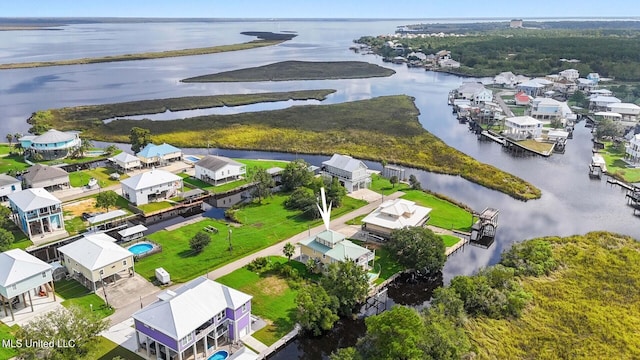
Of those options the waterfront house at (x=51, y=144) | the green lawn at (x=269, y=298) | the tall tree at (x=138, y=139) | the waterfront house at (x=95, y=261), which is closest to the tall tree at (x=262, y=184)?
the green lawn at (x=269, y=298)

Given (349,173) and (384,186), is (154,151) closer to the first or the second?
(349,173)

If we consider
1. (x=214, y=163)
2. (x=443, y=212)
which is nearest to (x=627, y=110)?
(x=443, y=212)

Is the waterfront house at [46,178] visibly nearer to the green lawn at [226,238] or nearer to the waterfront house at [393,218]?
the green lawn at [226,238]

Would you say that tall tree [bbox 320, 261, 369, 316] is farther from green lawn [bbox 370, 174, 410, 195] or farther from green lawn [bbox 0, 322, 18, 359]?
green lawn [bbox 370, 174, 410, 195]

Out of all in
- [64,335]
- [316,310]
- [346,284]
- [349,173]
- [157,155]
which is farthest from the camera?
[157,155]

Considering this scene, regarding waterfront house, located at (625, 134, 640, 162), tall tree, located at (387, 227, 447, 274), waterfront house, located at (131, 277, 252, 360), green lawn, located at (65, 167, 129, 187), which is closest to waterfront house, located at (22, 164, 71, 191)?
green lawn, located at (65, 167, 129, 187)

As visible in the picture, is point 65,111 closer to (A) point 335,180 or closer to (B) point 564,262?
(A) point 335,180
